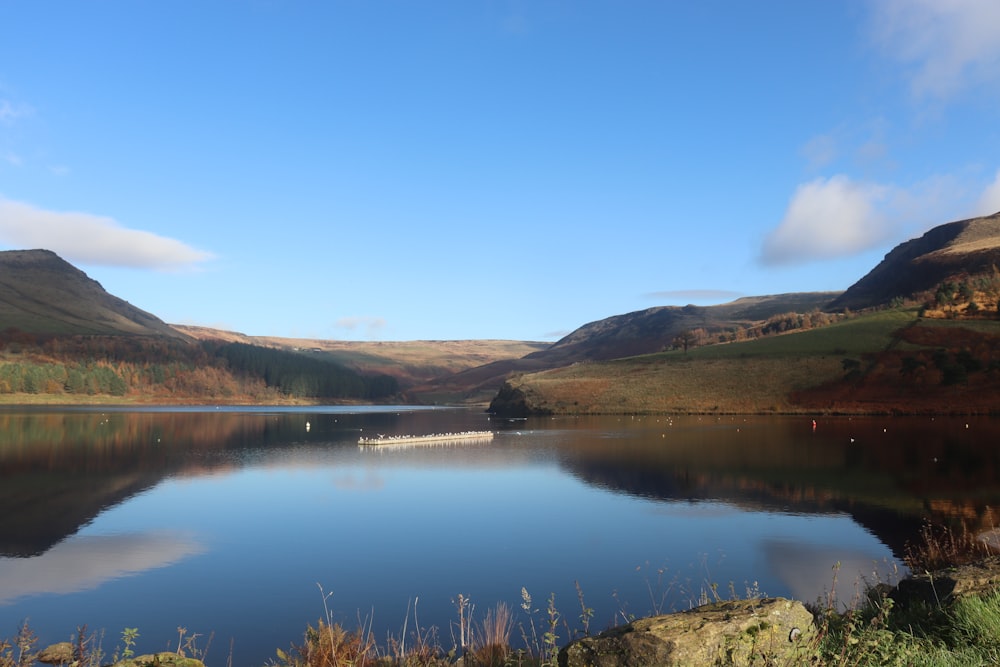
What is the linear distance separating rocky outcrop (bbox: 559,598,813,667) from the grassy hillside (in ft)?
376

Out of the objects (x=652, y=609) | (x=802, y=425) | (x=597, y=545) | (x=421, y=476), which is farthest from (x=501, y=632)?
(x=802, y=425)

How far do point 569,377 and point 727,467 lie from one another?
104005 mm

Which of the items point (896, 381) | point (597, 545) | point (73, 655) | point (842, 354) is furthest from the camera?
point (842, 354)

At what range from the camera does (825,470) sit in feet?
158

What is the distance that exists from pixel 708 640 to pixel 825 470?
43.8 m

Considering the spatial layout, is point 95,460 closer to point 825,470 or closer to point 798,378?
point 825,470

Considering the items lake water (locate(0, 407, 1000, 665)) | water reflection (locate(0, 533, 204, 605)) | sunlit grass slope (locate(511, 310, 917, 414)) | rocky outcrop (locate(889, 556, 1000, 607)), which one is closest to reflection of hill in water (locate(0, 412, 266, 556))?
lake water (locate(0, 407, 1000, 665))

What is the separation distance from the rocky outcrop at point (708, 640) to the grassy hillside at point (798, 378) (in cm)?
11474

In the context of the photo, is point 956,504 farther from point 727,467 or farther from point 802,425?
point 802,425

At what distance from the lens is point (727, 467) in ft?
166

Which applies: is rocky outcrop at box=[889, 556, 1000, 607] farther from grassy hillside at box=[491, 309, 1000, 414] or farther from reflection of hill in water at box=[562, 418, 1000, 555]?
grassy hillside at box=[491, 309, 1000, 414]

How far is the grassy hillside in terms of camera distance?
111 m

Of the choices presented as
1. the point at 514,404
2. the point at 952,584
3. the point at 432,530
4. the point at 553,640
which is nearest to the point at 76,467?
the point at 432,530

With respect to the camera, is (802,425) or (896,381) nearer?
(802,425)
